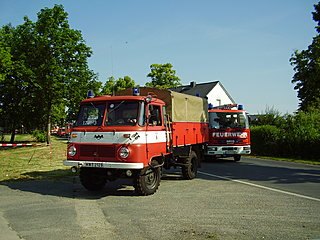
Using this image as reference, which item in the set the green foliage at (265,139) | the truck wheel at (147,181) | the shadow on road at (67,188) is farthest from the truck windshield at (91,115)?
the green foliage at (265,139)

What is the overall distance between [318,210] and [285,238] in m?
2.48

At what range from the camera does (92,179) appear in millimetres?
10109

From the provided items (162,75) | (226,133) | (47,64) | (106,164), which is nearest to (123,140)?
(106,164)

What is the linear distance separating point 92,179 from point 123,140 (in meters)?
2.04

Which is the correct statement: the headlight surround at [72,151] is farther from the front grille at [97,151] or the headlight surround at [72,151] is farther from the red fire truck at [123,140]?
the front grille at [97,151]

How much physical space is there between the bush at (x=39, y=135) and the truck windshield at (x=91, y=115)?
29.4m

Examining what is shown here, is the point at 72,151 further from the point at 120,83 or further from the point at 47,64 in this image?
the point at 120,83

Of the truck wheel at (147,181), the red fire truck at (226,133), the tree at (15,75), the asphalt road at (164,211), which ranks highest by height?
the tree at (15,75)

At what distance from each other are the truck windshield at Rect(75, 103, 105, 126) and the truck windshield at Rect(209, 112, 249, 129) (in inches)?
415

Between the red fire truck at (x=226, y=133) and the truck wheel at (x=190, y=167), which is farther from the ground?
the red fire truck at (x=226, y=133)

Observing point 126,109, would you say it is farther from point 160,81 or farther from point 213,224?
point 160,81

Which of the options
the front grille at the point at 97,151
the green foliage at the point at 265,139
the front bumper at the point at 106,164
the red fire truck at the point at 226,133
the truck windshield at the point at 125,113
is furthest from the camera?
the green foliage at the point at 265,139

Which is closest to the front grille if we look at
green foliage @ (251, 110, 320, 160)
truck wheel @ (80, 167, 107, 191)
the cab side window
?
truck wheel @ (80, 167, 107, 191)

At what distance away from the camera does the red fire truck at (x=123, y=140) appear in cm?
880
